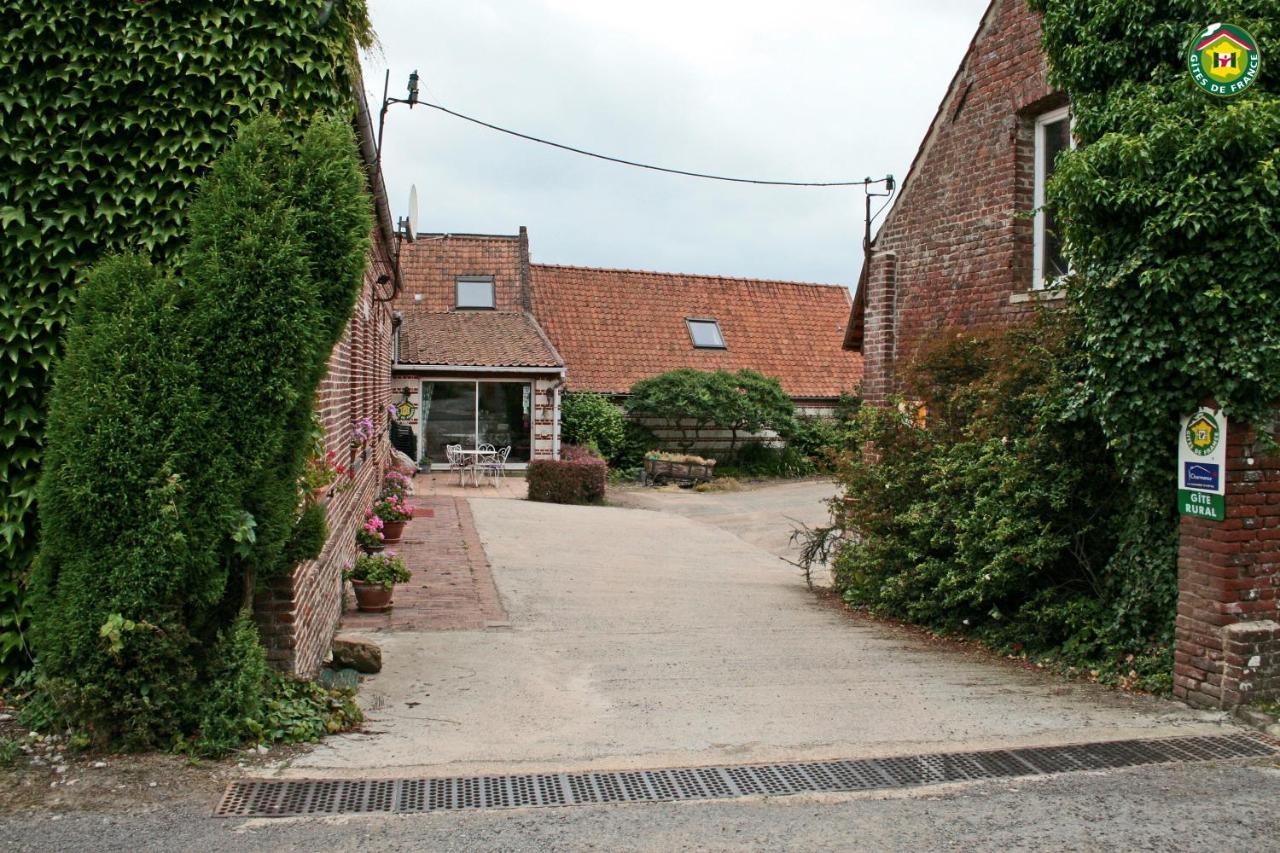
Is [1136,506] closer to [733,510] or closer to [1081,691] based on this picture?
[1081,691]

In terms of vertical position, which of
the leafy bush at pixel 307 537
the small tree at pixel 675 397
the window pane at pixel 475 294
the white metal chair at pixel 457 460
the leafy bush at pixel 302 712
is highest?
the window pane at pixel 475 294

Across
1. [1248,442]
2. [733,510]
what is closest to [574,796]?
[1248,442]

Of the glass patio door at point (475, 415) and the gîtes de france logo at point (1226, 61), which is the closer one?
the gîtes de france logo at point (1226, 61)

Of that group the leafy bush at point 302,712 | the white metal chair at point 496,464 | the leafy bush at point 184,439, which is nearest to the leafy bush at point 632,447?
the white metal chair at point 496,464

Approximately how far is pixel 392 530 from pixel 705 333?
17519 mm

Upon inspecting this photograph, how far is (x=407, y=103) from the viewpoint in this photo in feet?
37.9

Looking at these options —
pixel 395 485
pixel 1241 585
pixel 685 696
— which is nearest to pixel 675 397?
pixel 395 485

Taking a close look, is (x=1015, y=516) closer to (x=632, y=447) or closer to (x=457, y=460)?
(x=457, y=460)

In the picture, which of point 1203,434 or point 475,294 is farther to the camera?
point 475,294

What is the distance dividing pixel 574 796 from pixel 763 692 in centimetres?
215

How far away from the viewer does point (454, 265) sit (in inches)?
1077

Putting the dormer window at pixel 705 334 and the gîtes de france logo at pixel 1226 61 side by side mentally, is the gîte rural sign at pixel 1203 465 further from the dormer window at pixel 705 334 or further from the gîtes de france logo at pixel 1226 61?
the dormer window at pixel 705 334

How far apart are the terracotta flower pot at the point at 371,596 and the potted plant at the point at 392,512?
3.57 m

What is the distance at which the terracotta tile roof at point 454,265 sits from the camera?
26423 millimetres
